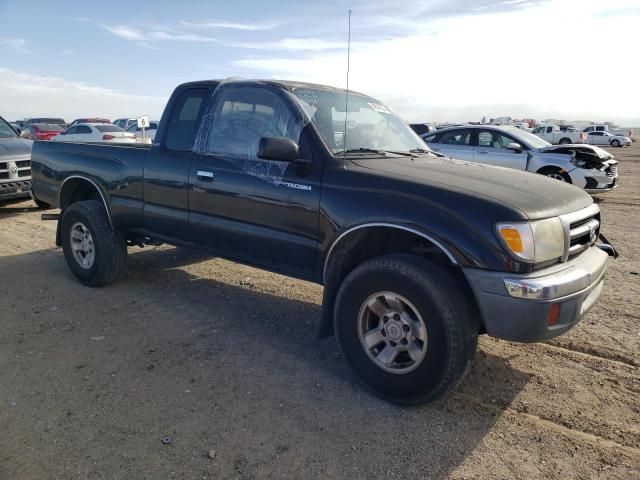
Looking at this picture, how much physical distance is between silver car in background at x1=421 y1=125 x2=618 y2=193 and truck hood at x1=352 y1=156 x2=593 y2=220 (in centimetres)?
691

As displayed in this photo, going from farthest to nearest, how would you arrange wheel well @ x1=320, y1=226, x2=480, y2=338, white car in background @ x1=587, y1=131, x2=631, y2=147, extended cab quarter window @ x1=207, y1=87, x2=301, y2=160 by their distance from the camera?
white car in background @ x1=587, y1=131, x2=631, y2=147
extended cab quarter window @ x1=207, y1=87, x2=301, y2=160
wheel well @ x1=320, y1=226, x2=480, y2=338

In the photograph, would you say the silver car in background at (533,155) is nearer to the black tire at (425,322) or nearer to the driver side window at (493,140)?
the driver side window at (493,140)

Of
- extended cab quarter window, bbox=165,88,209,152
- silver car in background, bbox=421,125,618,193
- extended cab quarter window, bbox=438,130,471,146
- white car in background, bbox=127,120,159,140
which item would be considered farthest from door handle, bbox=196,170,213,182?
white car in background, bbox=127,120,159,140

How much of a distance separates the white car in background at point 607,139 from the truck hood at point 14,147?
142 feet

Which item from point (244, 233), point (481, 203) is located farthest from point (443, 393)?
point (244, 233)

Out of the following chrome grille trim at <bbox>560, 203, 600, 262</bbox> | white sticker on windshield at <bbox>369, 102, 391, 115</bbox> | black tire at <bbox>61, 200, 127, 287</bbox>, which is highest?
white sticker on windshield at <bbox>369, 102, 391, 115</bbox>

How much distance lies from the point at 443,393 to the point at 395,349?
15.1 inches

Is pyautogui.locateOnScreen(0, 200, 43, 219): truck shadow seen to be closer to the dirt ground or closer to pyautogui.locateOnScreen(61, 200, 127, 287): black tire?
pyautogui.locateOnScreen(61, 200, 127, 287): black tire

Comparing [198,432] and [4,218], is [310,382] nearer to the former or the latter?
[198,432]

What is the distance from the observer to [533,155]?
1055 cm

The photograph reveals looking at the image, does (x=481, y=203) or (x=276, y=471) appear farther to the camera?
(x=481, y=203)

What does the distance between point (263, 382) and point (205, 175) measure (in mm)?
1750

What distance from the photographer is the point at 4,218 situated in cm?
874

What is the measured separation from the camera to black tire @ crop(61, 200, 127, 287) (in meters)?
4.96
